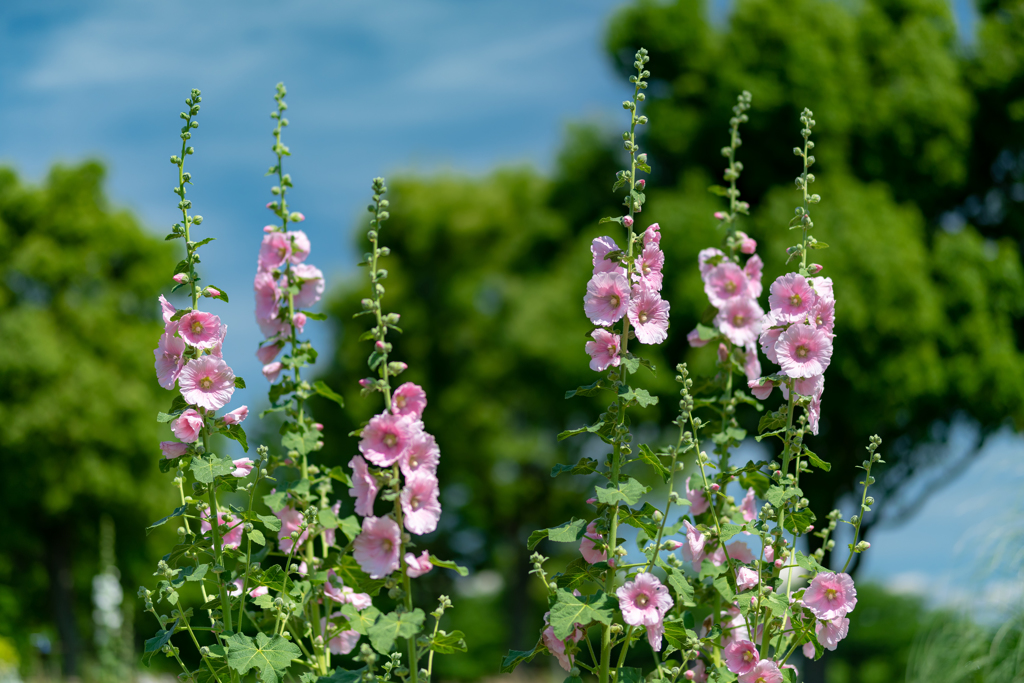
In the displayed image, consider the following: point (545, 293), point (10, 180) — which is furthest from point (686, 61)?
point (10, 180)

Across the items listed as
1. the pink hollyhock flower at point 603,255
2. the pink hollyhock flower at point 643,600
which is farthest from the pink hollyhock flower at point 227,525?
the pink hollyhock flower at point 603,255

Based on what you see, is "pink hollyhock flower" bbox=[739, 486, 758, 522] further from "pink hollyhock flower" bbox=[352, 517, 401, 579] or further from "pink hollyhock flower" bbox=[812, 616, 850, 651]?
"pink hollyhock flower" bbox=[352, 517, 401, 579]

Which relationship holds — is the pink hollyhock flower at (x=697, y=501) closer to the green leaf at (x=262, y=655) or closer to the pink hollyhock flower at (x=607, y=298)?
the pink hollyhock flower at (x=607, y=298)

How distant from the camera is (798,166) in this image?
1118cm

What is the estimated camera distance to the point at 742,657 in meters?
2.51

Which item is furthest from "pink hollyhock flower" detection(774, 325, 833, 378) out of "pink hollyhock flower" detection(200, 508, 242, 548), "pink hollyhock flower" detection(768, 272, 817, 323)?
"pink hollyhock flower" detection(200, 508, 242, 548)

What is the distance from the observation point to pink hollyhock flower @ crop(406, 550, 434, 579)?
230 centimetres

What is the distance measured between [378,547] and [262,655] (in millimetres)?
407

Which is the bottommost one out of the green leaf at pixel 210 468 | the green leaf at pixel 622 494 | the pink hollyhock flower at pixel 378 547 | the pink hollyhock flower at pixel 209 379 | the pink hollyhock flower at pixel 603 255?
the pink hollyhock flower at pixel 378 547

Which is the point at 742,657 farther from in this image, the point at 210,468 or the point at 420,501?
the point at 210,468

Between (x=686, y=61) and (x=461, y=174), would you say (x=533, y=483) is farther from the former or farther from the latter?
(x=686, y=61)

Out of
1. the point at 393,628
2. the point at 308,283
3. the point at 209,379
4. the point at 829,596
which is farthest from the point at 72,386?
the point at 829,596

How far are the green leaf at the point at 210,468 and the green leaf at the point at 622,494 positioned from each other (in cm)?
98

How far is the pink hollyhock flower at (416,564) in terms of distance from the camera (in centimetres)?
230
